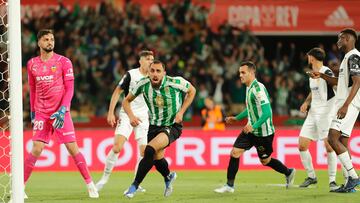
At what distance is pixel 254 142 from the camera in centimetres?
1092

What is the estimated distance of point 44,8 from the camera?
20.4 meters

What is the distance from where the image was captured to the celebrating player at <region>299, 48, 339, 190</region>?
1145 centimetres

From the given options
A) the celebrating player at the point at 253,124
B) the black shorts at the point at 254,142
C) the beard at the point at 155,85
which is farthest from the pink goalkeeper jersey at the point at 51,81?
the black shorts at the point at 254,142

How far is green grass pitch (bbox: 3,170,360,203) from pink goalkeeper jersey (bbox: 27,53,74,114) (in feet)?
3.62

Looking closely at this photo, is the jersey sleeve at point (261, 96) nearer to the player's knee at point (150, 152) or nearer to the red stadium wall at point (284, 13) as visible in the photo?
the player's knee at point (150, 152)

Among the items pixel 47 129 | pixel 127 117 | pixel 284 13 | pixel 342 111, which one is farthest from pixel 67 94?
pixel 284 13

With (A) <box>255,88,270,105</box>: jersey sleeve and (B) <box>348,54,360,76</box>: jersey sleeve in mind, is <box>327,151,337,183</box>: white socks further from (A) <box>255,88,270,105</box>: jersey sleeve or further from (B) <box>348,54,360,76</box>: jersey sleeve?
(B) <box>348,54,360,76</box>: jersey sleeve

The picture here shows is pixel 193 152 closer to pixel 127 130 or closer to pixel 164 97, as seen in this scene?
pixel 127 130

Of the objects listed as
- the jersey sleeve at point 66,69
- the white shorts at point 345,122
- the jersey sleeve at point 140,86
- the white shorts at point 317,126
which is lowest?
the white shorts at point 317,126

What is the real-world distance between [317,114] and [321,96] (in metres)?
0.26

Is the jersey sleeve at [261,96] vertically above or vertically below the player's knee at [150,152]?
above

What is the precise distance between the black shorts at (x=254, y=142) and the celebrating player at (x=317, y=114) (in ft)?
3.04

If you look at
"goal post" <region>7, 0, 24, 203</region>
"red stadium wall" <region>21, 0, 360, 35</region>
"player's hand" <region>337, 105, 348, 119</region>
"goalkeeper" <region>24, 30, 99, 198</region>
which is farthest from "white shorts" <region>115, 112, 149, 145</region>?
"red stadium wall" <region>21, 0, 360, 35</region>

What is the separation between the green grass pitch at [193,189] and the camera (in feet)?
32.5
